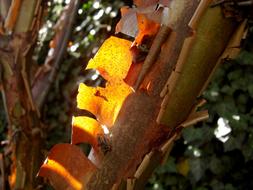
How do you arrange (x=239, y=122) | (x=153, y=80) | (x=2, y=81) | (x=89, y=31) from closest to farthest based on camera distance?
1. (x=153, y=80)
2. (x=2, y=81)
3. (x=239, y=122)
4. (x=89, y=31)

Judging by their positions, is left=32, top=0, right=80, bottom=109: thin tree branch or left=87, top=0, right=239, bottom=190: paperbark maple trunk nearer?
left=87, top=0, right=239, bottom=190: paperbark maple trunk

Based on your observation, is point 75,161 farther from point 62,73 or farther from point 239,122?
point 62,73

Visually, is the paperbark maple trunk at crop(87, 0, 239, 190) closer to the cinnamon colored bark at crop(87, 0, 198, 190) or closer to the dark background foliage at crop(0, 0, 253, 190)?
the cinnamon colored bark at crop(87, 0, 198, 190)

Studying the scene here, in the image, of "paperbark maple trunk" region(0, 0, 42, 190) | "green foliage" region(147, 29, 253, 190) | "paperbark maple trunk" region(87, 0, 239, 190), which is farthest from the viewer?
"green foliage" region(147, 29, 253, 190)

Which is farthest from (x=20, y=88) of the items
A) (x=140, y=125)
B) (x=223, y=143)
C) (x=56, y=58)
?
(x=140, y=125)

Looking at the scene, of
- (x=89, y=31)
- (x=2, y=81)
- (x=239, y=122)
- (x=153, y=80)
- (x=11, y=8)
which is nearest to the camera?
(x=153, y=80)

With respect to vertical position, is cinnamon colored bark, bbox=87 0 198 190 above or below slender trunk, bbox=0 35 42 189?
above

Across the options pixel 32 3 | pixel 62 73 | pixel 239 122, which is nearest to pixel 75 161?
pixel 32 3

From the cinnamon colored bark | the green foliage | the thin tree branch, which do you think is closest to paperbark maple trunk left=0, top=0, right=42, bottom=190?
the thin tree branch

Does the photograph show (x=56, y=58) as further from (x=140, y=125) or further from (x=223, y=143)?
(x=140, y=125)
